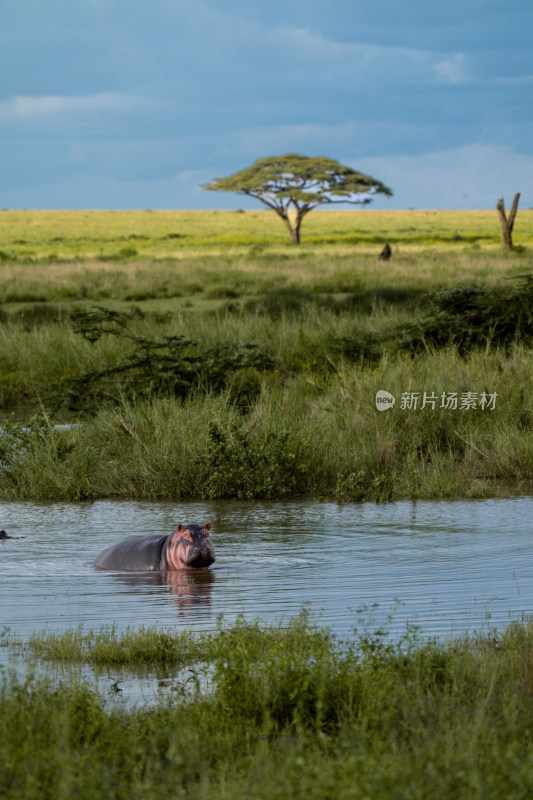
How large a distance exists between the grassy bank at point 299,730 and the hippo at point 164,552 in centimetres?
214

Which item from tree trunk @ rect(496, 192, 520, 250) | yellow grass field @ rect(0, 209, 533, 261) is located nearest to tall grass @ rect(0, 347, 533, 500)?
tree trunk @ rect(496, 192, 520, 250)

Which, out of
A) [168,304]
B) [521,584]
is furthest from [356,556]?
[168,304]

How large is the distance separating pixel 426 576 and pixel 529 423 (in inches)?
196

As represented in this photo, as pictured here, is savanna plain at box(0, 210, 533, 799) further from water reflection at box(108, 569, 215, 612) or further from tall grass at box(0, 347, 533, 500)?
water reflection at box(108, 569, 215, 612)

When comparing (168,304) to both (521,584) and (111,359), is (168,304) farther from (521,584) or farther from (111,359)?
(521,584)

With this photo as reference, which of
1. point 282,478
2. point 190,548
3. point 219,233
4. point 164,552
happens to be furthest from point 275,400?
point 219,233

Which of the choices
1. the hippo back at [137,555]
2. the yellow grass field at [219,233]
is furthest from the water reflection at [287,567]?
the yellow grass field at [219,233]

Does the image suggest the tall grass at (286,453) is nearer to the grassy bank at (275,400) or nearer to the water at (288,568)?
the grassy bank at (275,400)

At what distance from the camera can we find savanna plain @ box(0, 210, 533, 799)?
324 cm

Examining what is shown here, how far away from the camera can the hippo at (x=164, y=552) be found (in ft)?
21.6

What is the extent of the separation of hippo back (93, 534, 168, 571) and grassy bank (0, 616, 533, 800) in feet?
8.11

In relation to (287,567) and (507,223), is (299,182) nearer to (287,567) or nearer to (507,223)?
(507,223)

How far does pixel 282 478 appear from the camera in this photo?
9500 mm

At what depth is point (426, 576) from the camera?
637 cm
